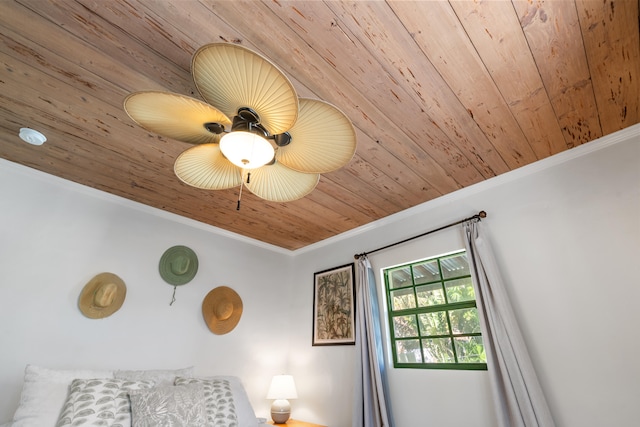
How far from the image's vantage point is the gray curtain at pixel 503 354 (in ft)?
5.57

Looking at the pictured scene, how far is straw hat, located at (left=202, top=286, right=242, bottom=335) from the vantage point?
295 cm

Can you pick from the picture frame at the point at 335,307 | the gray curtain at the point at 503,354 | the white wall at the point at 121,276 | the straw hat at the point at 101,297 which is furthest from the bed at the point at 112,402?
the gray curtain at the point at 503,354

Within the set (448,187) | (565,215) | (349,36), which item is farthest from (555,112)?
(349,36)

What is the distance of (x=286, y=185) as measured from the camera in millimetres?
1527

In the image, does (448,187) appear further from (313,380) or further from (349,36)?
(313,380)

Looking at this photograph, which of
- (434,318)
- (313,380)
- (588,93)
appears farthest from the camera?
(313,380)

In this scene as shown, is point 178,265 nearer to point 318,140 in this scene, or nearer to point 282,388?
point 282,388

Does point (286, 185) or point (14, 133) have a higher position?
point (14, 133)

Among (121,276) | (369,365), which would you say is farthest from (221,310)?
(369,365)

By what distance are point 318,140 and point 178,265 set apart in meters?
2.26

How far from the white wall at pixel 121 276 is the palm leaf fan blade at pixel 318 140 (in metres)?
2.06

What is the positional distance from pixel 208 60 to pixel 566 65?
5.43 ft

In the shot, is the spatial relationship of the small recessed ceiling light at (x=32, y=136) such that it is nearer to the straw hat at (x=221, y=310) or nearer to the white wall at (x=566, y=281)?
the straw hat at (x=221, y=310)

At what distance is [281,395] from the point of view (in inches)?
114
